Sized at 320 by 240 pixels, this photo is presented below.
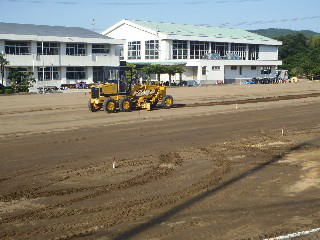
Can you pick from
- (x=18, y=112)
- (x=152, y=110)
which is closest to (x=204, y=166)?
(x=152, y=110)

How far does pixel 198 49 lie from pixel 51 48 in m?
30.7

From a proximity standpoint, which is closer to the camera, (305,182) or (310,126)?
(305,182)

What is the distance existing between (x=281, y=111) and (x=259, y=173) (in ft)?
59.2

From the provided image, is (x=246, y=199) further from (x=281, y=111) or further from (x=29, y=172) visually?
(x=281, y=111)

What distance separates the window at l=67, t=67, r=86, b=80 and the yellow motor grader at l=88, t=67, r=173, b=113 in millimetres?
38205

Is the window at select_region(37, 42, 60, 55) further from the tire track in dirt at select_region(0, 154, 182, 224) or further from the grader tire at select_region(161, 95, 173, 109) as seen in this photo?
the tire track in dirt at select_region(0, 154, 182, 224)

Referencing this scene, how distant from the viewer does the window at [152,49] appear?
82188 millimetres

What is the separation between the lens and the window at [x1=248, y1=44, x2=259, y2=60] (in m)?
96.7

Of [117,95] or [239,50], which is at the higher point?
[239,50]

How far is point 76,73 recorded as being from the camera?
68.4 meters

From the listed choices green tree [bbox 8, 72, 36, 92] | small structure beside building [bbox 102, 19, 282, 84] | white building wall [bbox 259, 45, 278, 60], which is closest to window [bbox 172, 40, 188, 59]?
small structure beside building [bbox 102, 19, 282, 84]

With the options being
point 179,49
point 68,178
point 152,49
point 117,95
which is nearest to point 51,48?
point 152,49

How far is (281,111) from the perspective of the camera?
101 ft

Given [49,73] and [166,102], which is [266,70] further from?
[166,102]
